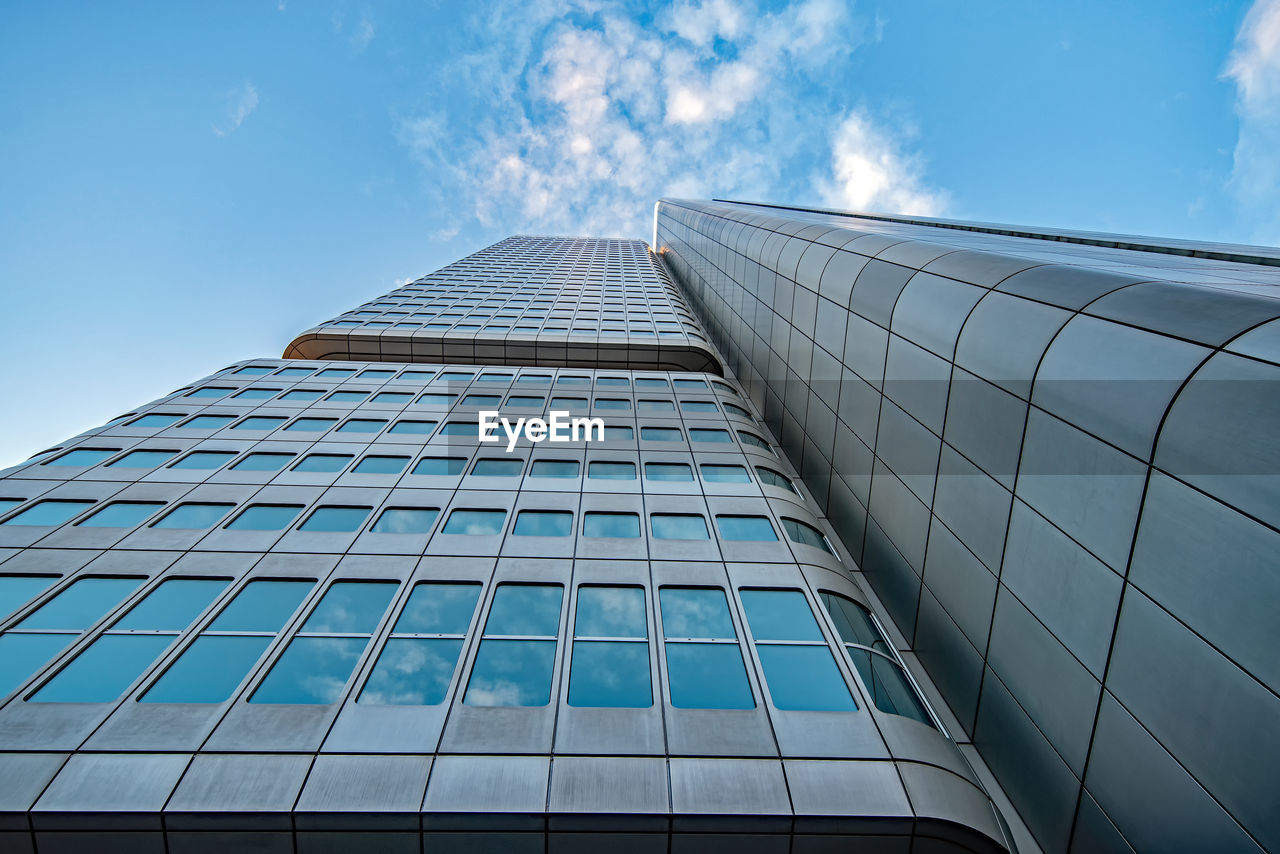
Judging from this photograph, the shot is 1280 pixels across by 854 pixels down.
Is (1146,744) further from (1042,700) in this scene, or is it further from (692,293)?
(692,293)

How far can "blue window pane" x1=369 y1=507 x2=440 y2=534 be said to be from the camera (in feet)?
46.9

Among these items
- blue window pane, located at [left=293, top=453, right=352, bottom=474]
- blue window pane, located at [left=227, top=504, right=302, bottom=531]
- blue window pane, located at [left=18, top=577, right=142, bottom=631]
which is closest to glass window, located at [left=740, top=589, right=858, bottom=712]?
blue window pane, located at [left=227, top=504, right=302, bottom=531]

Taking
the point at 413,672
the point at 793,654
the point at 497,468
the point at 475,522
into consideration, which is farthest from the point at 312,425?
the point at 793,654

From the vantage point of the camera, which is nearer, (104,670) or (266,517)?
(104,670)

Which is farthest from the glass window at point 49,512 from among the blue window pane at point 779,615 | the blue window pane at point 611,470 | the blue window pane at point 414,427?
the blue window pane at point 779,615

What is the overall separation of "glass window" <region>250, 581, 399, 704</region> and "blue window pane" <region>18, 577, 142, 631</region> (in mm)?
3895

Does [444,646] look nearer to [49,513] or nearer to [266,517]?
[266,517]

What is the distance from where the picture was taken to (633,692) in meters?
9.85

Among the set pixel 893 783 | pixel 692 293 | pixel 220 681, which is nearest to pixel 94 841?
pixel 220 681

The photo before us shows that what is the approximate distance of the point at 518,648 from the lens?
423 inches

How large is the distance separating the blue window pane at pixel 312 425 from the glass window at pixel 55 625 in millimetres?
7875

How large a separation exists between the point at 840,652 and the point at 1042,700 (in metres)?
3.06

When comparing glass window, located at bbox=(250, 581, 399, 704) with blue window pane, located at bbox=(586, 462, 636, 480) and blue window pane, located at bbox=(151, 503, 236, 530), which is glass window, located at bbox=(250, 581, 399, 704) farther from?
blue window pane, located at bbox=(586, 462, 636, 480)

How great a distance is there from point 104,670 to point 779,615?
1182 centimetres
